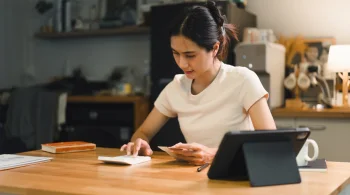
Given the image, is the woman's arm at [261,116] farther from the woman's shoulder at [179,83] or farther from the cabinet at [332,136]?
the cabinet at [332,136]

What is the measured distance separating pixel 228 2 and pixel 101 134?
1.36 metres

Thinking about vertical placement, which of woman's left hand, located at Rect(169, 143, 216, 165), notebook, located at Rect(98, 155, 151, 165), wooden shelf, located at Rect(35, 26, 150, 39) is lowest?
notebook, located at Rect(98, 155, 151, 165)

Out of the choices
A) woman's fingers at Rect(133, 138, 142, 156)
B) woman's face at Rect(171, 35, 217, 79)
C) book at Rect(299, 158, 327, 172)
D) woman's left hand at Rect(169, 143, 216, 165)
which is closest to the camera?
book at Rect(299, 158, 327, 172)

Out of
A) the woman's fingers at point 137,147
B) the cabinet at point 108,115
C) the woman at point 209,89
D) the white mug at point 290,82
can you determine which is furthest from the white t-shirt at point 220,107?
the cabinet at point 108,115

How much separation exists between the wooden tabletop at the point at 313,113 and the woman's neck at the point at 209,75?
1.44 m

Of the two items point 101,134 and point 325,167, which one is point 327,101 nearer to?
point 101,134

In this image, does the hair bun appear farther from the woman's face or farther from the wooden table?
the wooden table

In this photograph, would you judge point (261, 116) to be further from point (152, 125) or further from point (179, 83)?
point (152, 125)

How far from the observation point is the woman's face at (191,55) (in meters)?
1.90

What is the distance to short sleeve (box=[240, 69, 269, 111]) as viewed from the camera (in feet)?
6.08

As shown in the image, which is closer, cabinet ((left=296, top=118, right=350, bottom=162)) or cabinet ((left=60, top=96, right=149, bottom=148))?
cabinet ((left=296, top=118, right=350, bottom=162))

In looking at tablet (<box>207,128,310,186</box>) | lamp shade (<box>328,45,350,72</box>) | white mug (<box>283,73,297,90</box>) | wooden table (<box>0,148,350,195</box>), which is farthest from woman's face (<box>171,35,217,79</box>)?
white mug (<box>283,73,297,90</box>)

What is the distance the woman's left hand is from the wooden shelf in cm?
281

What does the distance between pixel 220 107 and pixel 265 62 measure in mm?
1538
